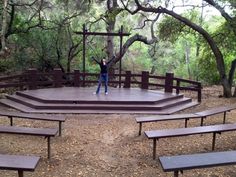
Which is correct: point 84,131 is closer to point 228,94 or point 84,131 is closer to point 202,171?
point 202,171

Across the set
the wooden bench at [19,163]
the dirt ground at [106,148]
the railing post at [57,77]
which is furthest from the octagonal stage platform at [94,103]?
the wooden bench at [19,163]

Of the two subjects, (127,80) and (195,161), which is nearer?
(195,161)

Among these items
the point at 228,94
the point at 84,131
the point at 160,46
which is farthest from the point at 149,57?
the point at 84,131

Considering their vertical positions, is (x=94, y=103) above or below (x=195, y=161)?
below

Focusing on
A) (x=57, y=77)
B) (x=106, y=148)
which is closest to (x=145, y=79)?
(x=57, y=77)

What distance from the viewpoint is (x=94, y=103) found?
1227 centimetres

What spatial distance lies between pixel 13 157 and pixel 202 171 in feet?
11.2

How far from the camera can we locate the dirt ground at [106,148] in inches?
243

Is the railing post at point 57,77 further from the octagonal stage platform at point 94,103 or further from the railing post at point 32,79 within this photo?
the octagonal stage platform at point 94,103

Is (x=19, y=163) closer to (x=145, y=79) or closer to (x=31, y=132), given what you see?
(x=31, y=132)

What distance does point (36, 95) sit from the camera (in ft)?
43.2

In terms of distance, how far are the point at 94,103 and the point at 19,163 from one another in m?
7.28

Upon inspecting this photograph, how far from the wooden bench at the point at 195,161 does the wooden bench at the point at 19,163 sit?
78.8 inches

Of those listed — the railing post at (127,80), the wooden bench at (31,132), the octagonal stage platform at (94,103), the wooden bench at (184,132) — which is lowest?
the octagonal stage platform at (94,103)
